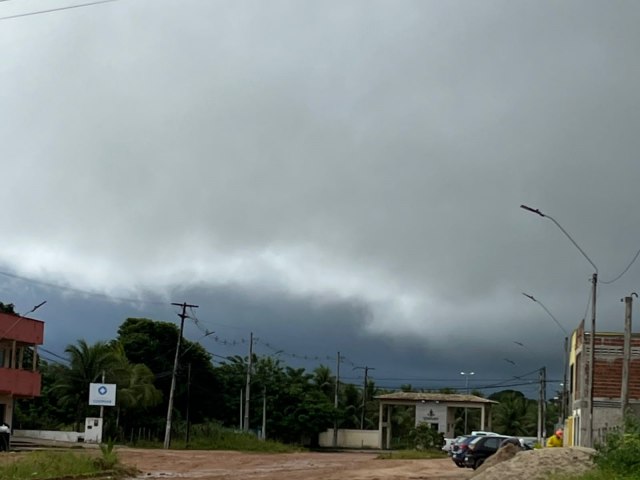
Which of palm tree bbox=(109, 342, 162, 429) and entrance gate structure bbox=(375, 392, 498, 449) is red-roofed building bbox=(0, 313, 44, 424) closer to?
palm tree bbox=(109, 342, 162, 429)

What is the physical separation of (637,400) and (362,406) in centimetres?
6722

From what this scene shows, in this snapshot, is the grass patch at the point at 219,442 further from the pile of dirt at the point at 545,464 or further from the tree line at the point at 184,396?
the pile of dirt at the point at 545,464

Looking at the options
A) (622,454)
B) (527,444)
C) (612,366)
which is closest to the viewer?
(622,454)

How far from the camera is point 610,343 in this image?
45.8 meters

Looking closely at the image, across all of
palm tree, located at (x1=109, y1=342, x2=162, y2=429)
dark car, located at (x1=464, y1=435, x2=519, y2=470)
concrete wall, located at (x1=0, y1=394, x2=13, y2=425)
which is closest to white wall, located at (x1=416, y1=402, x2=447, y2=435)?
palm tree, located at (x1=109, y1=342, x2=162, y2=429)

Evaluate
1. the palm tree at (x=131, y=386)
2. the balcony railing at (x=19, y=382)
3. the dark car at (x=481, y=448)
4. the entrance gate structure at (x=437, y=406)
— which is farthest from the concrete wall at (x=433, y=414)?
the dark car at (x=481, y=448)

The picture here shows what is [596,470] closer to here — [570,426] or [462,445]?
[462,445]

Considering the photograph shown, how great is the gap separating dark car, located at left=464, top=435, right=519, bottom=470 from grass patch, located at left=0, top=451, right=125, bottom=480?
1661cm


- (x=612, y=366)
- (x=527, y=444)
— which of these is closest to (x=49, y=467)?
(x=612, y=366)

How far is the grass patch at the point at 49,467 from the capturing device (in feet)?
96.7

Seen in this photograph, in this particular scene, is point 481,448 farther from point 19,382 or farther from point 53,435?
point 53,435

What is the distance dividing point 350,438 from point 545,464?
70513 millimetres

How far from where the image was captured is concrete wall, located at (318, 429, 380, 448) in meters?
94.0

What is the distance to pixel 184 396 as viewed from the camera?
8706 cm
